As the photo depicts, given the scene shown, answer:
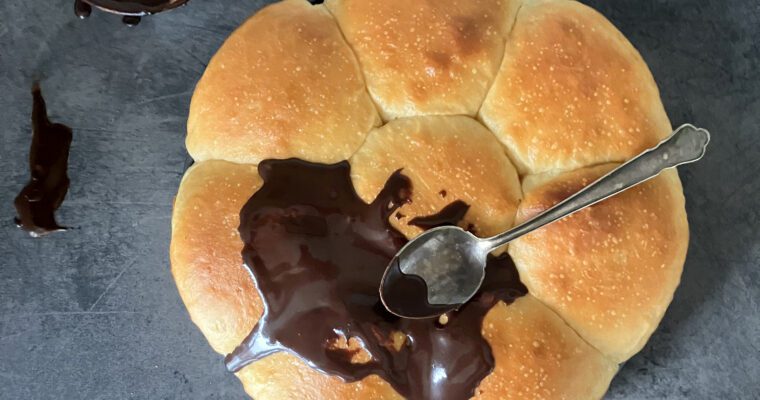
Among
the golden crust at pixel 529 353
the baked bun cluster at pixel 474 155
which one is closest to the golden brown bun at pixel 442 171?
the baked bun cluster at pixel 474 155

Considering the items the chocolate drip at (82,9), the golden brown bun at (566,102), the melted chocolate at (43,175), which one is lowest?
the melted chocolate at (43,175)

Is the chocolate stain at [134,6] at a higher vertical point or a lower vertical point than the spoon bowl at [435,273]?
higher

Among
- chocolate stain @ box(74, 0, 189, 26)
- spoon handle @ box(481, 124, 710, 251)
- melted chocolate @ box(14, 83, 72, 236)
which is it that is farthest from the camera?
melted chocolate @ box(14, 83, 72, 236)

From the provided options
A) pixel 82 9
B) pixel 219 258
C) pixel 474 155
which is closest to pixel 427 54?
pixel 474 155

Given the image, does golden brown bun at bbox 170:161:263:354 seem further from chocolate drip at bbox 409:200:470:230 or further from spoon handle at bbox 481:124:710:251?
spoon handle at bbox 481:124:710:251

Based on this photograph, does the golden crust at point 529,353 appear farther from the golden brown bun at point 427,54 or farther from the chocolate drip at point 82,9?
the chocolate drip at point 82,9

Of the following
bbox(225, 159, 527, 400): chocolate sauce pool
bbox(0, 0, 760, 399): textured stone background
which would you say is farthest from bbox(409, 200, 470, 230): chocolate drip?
bbox(0, 0, 760, 399): textured stone background

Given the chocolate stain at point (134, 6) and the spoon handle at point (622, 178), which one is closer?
the spoon handle at point (622, 178)

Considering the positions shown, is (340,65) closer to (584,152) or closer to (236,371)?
(584,152)
